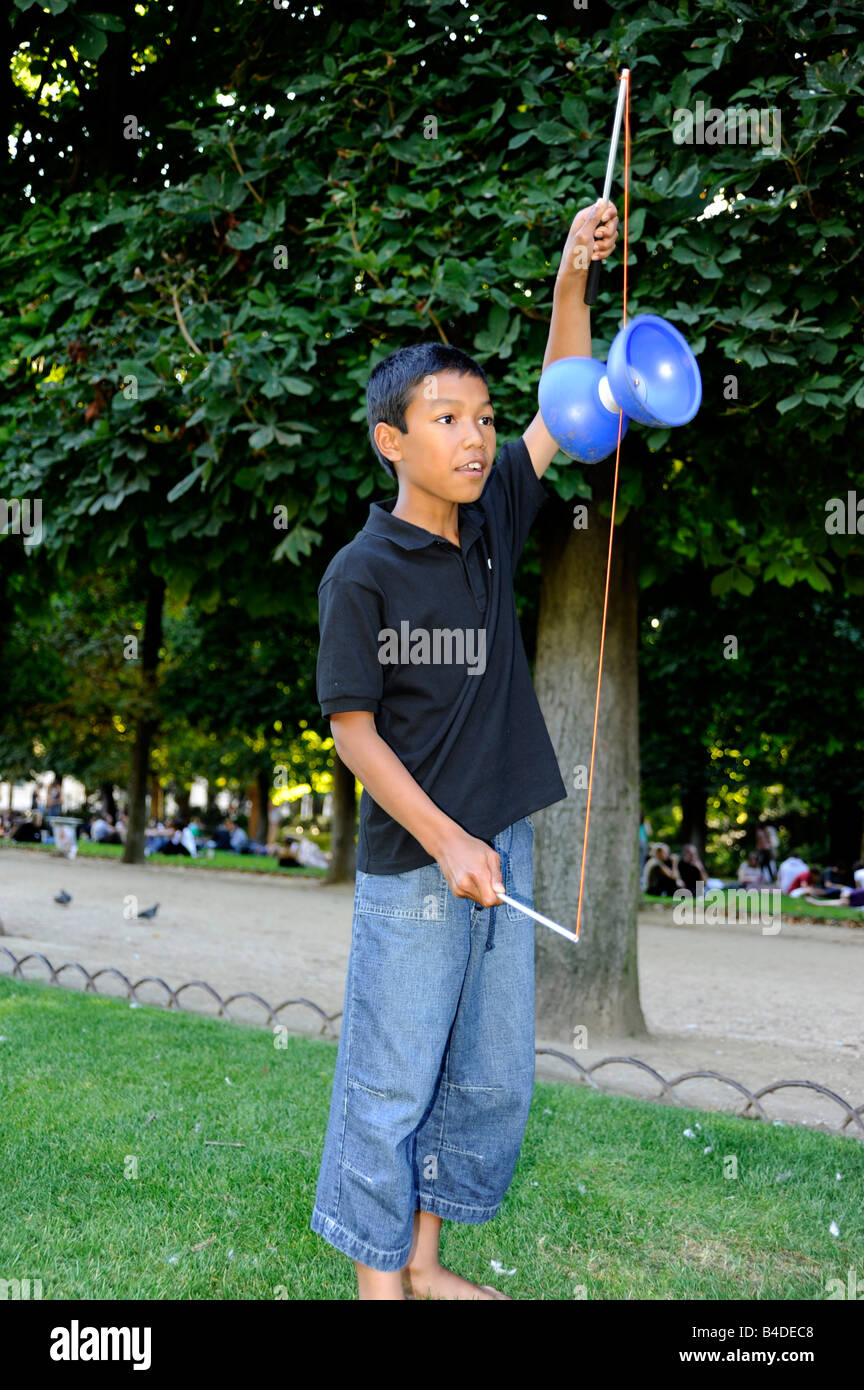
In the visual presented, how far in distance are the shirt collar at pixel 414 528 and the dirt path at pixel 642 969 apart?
345cm

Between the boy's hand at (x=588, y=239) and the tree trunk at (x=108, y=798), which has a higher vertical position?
the boy's hand at (x=588, y=239)

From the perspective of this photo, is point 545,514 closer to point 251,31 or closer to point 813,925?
point 251,31

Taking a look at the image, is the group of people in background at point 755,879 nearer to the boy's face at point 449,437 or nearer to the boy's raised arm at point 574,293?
the boy's raised arm at point 574,293

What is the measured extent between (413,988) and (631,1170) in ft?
6.42

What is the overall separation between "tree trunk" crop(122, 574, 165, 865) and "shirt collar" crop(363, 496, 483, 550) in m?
19.1

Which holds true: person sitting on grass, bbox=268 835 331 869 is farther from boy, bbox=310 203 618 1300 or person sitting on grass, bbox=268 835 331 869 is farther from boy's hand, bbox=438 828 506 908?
boy's hand, bbox=438 828 506 908

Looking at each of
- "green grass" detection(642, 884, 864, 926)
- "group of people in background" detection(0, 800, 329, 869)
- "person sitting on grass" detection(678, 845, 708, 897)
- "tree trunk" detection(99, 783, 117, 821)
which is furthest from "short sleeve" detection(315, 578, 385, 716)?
"tree trunk" detection(99, 783, 117, 821)

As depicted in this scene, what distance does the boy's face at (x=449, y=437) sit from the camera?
2.71 metres

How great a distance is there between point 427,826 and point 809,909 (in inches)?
638

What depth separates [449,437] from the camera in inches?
107

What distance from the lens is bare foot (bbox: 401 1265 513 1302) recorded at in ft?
A: 9.54

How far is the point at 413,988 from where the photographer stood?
2639 millimetres

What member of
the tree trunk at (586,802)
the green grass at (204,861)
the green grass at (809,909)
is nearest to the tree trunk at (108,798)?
the green grass at (204,861)

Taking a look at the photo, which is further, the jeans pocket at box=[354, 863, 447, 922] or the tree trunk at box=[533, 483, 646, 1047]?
the tree trunk at box=[533, 483, 646, 1047]
